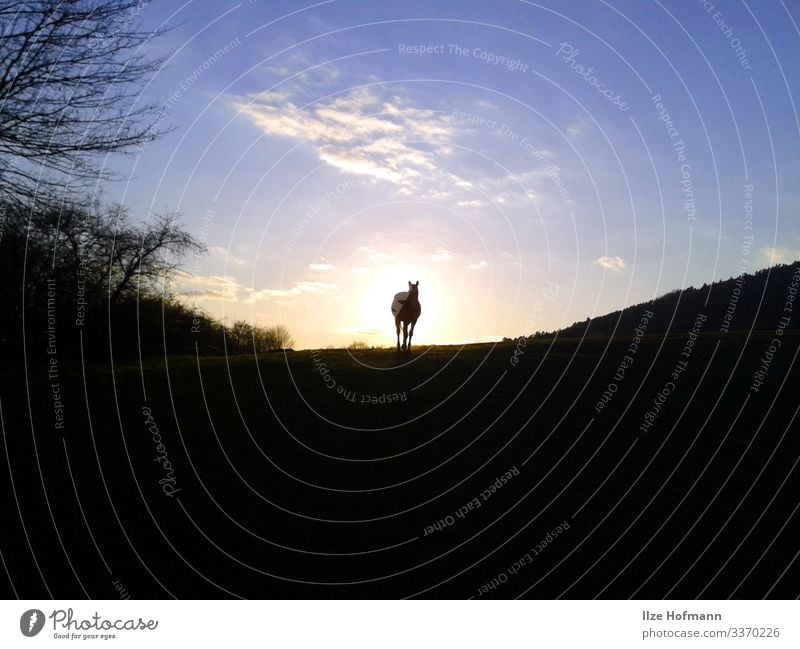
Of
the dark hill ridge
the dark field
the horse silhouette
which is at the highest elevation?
the dark hill ridge

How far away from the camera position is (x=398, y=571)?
7660 mm

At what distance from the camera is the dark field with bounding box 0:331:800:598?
759 centimetres

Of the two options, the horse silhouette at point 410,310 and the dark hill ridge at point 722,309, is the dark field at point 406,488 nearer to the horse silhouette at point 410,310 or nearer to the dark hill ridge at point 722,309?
the horse silhouette at point 410,310

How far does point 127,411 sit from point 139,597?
637 cm

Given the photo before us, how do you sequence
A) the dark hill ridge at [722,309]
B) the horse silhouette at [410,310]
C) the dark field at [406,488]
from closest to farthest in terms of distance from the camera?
the dark field at [406,488] → the horse silhouette at [410,310] → the dark hill ridge at [722,309]

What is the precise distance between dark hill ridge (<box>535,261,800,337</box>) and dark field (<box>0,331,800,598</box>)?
45.5 feet

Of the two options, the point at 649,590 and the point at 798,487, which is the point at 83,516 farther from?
the point at 798,487

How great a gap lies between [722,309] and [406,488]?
26.2 metres

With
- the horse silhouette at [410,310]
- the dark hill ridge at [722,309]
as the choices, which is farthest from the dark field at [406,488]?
the dark hill ridge at [722,309]

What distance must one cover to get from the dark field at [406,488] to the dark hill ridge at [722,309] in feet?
45.5

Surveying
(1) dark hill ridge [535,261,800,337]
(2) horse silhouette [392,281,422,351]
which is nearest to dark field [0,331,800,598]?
(2) horse silhouette [392,281,422,351]

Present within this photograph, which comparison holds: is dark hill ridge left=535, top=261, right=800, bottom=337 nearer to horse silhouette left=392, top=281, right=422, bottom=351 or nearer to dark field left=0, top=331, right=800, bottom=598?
horse silhouette left=392, top=281, right=422, bottom=351

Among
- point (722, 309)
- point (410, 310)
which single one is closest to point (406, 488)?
point (410, 310)

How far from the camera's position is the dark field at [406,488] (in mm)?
7586
